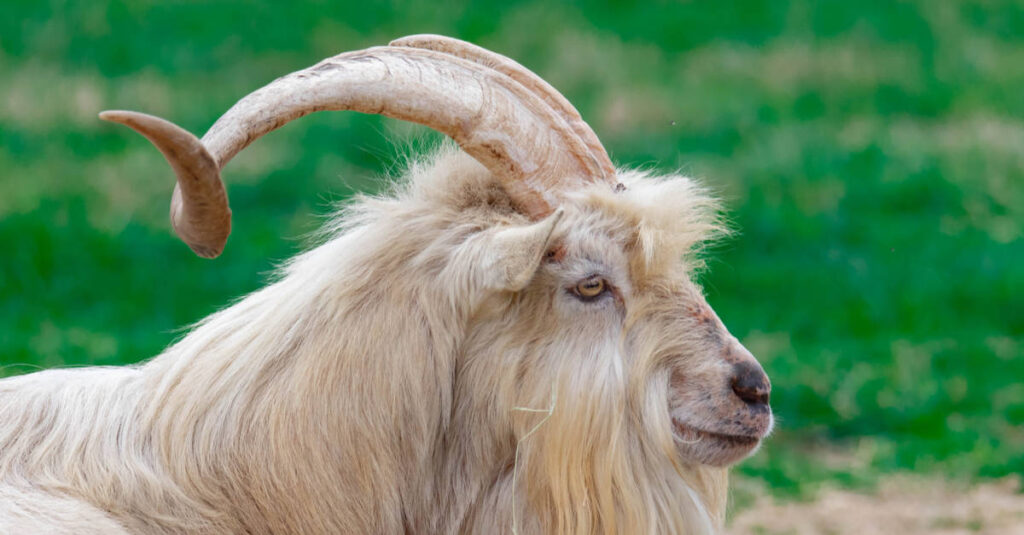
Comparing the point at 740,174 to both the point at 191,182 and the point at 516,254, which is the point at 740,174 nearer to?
the point at 516,254

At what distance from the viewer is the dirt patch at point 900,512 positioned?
6617 millimetres

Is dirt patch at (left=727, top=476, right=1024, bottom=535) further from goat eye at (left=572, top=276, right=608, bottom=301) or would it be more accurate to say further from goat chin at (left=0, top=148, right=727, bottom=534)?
goat eye at (left=572, top=276, right=608, bottom=301)

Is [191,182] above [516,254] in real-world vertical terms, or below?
below

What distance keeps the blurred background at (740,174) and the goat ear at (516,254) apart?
2.18m

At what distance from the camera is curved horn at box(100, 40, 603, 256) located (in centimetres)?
342

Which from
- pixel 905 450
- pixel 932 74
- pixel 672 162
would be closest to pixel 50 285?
pixel 672 162

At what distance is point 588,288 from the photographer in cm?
385

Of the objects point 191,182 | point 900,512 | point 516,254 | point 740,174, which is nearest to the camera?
point 191,182

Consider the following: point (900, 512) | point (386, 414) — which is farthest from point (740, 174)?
point (386, 414)

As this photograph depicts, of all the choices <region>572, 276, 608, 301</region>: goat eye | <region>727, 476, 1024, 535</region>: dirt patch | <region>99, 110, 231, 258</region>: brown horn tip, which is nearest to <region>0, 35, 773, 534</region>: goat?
<region>572, 276, 608, 301</region>: goat eye

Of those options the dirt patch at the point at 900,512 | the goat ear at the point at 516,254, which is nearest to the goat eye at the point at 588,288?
the goat ear at the point at 516,254

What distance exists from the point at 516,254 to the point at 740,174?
8.71 meters

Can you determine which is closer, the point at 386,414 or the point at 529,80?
the point at 386,414

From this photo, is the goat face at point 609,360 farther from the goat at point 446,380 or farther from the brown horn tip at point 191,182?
the brown horn tip at point 191,182
